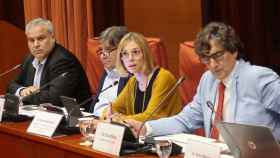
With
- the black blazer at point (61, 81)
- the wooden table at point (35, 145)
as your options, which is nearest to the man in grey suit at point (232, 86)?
the wooden table at point (35, 145)

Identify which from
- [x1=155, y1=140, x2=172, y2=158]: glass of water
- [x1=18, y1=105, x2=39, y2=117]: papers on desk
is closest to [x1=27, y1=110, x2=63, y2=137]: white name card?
[x1=18, y1=105, x2=39, y2=117]: papers on desk

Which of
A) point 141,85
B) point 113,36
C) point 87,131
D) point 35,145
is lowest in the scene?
point 35,145

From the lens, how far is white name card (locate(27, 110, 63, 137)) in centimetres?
289

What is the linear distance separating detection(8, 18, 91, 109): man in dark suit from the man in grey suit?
1.28 metres

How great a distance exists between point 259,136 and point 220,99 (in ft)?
2.44

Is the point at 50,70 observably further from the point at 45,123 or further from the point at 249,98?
the point at 249,98

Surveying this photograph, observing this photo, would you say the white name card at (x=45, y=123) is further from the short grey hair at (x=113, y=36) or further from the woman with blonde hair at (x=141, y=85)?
the short grey hair at (x=113, y=36)

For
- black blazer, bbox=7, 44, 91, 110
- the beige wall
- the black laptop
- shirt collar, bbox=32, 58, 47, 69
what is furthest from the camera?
the beige wall

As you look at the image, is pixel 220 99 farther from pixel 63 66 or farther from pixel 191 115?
pixel 63 66

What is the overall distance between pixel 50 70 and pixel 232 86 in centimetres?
171

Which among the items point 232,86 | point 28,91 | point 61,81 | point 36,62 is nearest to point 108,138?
point 232,86

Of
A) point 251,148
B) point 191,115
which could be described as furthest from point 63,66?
point 251,148

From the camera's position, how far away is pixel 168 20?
499 cm

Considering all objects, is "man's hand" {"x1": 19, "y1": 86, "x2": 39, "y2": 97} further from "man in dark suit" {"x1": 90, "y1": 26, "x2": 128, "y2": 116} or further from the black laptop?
the black laptop
